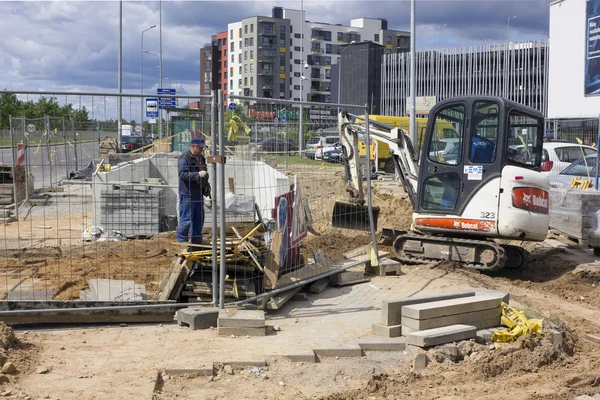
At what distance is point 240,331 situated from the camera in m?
7.62

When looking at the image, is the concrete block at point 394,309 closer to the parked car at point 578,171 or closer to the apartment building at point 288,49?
the parked car at point 578,171

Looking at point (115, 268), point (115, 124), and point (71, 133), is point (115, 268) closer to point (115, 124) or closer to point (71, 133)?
point (71, 133)

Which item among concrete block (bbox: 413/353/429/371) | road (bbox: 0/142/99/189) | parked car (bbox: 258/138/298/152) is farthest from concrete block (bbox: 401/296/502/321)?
road (bbox: 0/142/99/189)

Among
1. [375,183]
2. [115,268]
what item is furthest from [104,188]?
[375,183]

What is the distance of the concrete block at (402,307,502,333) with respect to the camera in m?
7.55

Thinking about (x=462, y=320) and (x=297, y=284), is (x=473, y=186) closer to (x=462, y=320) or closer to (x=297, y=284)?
(x=297, y=284)

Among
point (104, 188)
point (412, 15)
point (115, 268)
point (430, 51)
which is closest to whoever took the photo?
point (115, 268)

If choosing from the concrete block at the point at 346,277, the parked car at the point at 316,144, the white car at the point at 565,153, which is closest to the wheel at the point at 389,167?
the white car at the point at 565,153

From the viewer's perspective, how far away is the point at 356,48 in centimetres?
8294

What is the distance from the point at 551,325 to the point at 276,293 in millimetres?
3140

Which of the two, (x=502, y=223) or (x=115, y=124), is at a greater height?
(x=115, y=124)

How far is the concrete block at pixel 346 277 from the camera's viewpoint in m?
10.0

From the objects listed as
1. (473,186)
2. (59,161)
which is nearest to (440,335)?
(473,186)

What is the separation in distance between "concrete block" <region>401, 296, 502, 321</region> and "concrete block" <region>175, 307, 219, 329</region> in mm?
2040
